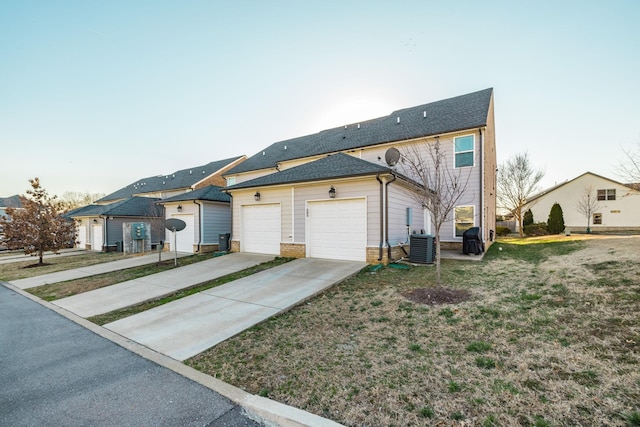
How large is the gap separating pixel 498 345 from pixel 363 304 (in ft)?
7.73

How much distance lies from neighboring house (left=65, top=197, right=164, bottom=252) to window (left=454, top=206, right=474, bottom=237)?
58.7 feet

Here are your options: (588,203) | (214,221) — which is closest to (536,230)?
(588,203)

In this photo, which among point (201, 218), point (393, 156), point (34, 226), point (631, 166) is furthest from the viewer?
point (201, 218)

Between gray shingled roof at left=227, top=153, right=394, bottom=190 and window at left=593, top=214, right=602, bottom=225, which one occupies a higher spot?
gray shingled roof at left=227, top=153, right=394, bottom=190

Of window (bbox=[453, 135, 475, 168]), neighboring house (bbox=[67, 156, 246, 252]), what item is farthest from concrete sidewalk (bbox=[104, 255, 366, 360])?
neighboring house (bbox=[67, 156, 246, 252])

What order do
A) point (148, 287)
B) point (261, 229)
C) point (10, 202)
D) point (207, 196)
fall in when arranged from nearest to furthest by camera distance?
point (148, 287), point (261, 229), point (207, 196), point (10, 202)

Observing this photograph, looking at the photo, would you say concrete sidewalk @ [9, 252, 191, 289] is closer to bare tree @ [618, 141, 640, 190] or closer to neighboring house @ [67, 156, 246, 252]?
neighboring house @ [67, 156, 246, 252]

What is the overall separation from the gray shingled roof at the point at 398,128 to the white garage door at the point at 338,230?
20.6 ft

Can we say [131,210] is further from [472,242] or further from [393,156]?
[472,242]

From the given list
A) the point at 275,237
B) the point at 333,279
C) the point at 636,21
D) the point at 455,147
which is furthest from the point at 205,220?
the point at 636,21

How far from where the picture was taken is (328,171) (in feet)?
32.0

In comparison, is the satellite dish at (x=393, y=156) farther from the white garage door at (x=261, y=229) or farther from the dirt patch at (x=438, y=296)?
the dirt patch at (x=438, y=296)

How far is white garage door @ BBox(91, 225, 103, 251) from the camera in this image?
776 inches

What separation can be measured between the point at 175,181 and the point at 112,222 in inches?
315
